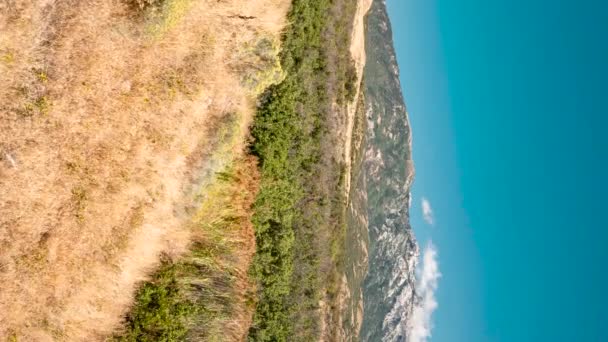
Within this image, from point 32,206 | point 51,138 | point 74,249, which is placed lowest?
point 74,249

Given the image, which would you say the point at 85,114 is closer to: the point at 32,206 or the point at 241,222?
the point at 32,206

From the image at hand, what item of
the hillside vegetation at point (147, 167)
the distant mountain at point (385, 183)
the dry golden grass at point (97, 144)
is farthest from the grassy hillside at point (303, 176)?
the distant mountain at point (385, 183)

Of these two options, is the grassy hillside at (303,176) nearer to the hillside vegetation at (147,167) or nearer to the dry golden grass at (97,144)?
the hillside vegetation at (147,167)

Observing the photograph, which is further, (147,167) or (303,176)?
(303,176)

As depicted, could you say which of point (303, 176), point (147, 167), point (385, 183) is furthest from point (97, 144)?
point (385, 183)

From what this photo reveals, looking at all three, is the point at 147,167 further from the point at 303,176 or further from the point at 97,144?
the point at 303,176

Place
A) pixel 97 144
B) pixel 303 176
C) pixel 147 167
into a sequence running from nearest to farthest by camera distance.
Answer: pixel 97 144 → pixel 147 167 → pixel 303 176

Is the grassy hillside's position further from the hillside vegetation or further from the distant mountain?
the distant mountain

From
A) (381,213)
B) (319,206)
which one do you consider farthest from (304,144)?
(381,213)
